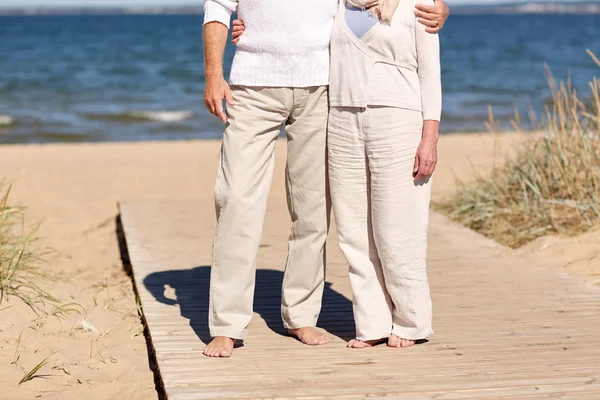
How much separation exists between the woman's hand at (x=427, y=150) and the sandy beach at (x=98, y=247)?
1.39 metres

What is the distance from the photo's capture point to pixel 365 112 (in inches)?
140

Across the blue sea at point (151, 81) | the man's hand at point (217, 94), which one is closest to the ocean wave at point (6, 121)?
the blue sea at point (151, 81)

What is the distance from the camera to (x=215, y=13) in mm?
3535

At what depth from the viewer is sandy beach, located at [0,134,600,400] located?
3.94m

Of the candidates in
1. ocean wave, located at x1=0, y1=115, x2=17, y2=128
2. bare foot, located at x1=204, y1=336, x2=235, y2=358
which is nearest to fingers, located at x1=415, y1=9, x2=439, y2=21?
bare foot, located at x1=204, y1=336, x2=235, y2=358

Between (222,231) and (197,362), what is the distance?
51cm

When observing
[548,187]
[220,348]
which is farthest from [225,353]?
[548,187]

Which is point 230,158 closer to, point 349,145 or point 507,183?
point 349,145

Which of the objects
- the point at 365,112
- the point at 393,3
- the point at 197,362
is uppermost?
the point at 393,3

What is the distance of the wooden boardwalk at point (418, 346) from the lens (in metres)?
3.32

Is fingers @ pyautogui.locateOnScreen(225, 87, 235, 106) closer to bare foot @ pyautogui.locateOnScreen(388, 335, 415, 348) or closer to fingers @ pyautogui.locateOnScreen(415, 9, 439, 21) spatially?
fingers @ pyautogui.locateOnScreen(415, 9, 439, 21)

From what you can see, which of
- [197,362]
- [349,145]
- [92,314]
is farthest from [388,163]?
[92,314]

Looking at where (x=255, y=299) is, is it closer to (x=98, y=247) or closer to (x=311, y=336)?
(x=311, y=336)

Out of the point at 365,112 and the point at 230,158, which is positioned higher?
the point at 365,112
